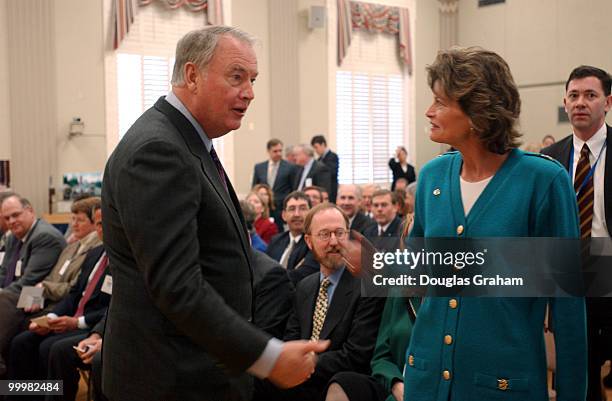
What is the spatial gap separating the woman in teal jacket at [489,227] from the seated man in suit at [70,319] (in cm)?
296

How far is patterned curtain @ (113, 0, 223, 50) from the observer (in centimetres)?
988

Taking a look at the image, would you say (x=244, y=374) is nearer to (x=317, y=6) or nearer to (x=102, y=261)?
(x=102, y=261)

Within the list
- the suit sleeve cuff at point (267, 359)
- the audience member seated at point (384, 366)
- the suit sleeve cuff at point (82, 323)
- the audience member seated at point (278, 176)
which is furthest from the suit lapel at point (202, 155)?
the audience member seated at point (278, 176)

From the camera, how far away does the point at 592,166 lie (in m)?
2.78

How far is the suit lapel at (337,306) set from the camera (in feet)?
10.4

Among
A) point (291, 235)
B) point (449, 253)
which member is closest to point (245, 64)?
point (449, 253)

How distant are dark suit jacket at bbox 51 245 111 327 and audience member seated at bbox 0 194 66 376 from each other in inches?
15.5

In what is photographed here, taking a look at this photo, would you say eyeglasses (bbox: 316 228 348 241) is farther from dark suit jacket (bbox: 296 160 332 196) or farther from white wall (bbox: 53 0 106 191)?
white wall (bbox: 53 0 106 191)

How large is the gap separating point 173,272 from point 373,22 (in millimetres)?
11880

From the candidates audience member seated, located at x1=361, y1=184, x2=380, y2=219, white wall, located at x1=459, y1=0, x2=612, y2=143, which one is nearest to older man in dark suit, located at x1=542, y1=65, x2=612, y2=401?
audience member seated, located at x1=361, y1=184, x2=380, y2=219

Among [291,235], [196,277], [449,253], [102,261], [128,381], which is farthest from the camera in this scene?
[291,235]

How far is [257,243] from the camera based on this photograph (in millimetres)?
5352

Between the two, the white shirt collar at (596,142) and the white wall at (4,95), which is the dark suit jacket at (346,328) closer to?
the white shirt collar at (596,142)

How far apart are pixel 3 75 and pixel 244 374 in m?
8.57
